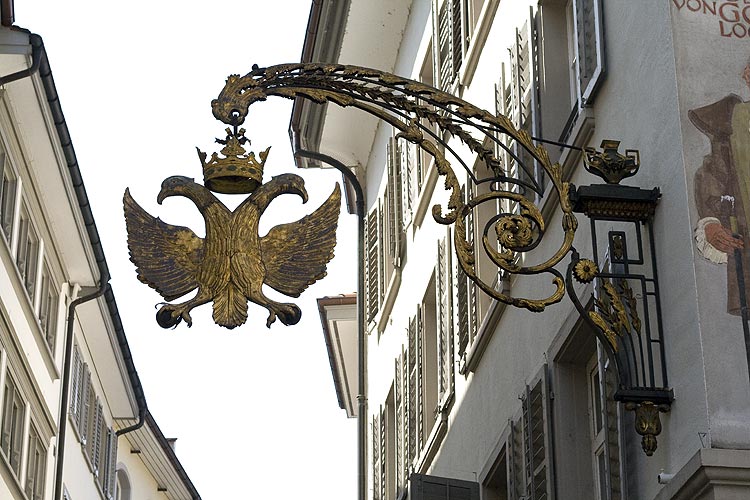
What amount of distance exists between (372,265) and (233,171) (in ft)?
50.1

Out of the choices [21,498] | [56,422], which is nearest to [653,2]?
[21,498]

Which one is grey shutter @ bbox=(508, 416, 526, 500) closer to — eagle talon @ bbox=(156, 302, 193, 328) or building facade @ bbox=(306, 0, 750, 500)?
building facade @ bbox=(306, 0, 750, 500)

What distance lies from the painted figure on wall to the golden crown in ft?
6.72

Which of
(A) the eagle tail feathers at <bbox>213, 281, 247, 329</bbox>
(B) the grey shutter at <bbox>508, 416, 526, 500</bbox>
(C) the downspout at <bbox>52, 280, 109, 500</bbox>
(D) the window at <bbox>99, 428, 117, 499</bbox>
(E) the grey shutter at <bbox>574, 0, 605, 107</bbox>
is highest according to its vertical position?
(D) the window at <bbox>99, 428, 117, 499</bbox>

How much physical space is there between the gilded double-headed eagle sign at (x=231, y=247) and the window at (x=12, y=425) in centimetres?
1228

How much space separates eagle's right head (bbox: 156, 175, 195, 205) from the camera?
7902mm

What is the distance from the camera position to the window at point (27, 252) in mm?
20906

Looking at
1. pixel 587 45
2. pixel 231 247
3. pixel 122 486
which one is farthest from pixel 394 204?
pixel 122 486

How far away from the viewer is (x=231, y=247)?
7863 mm

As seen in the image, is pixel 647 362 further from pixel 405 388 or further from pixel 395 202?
pixel 395 202

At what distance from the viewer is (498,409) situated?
13.3 m

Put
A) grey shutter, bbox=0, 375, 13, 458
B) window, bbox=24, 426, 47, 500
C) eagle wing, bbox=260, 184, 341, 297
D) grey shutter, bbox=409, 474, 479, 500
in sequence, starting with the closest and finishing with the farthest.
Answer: eagle wing, bbox=260, 184, 341, 297, grey shutter, bbox=409, 474, 479, 500, grey shutter, bbox=0, 375, 13, 458, window, bbox=24, 426, 47, 500

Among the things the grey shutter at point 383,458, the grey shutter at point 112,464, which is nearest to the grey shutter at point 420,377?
the grey shutter at point 383,458

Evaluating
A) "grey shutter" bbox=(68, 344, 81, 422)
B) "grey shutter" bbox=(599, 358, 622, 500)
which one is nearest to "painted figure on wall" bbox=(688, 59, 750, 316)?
"grey shutter" bbox=(599, 358, 622, 500)
